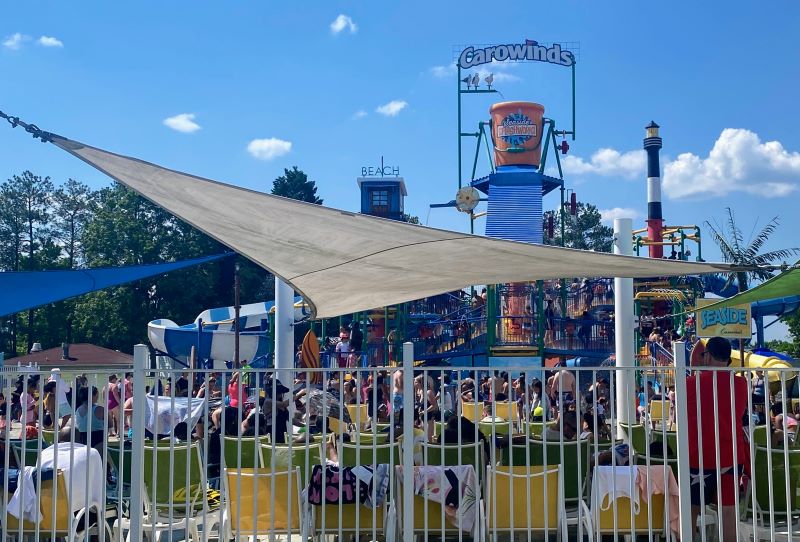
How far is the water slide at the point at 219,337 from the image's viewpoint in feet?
108

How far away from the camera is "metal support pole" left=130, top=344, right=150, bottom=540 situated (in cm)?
508

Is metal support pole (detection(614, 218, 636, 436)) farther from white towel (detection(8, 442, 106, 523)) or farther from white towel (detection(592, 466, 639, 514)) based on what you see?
white towel (detection(8, 442, 106, 523))

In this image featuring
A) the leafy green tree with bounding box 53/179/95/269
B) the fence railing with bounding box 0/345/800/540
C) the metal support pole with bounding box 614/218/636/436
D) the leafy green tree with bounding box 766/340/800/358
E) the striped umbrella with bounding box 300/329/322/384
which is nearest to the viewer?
the fence railing with bounding box 0/345/800/540

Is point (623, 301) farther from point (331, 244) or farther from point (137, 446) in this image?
point (137, 446)

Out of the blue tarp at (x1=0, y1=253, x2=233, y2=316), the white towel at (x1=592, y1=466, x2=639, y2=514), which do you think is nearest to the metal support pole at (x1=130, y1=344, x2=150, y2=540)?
the white towel at (x1=592, y1=466, x2=639, y2=514)

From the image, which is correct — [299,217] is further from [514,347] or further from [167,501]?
[514,347]

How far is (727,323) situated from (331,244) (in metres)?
10.5

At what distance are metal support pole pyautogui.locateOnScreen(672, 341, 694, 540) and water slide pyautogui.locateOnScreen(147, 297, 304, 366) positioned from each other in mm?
28480

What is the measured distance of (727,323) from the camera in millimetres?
13570

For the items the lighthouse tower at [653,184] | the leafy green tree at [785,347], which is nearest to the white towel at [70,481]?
the lighthouse tower at [653,184]

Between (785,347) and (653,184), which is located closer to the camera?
(653,184)

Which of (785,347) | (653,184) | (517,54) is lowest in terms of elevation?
(785,347)

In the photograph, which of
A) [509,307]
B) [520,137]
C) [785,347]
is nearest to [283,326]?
[509,307]

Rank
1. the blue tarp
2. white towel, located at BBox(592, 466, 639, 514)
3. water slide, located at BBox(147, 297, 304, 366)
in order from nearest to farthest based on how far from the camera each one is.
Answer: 1. white towel, located at BBox(592, 466, 639, 514)
2. the blue tarp
3. water slide, located at BBox(147, 297, 304, 366)
